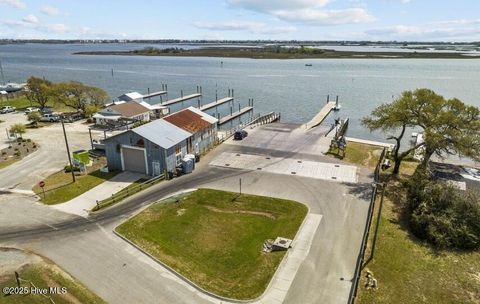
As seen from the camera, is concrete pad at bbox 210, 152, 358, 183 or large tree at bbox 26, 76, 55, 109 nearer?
concrete pad at bbox 210, 152, 358, 183

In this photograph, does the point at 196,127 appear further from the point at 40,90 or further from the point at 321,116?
the point at 40,90

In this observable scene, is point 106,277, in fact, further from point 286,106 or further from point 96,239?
point 286,106

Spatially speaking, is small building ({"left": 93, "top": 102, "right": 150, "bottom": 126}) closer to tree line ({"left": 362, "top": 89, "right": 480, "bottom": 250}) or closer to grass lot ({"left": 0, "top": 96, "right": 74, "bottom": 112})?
grass lot ({"left": 0, "top": 96, "right": 74, "bottom": 112})

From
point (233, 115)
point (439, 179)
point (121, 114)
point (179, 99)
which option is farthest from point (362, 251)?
point (179, 99)

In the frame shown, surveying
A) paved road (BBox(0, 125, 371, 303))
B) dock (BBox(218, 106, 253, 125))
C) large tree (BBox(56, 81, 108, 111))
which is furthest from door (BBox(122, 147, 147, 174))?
large tree (BBox(56, 81, 108, 111))

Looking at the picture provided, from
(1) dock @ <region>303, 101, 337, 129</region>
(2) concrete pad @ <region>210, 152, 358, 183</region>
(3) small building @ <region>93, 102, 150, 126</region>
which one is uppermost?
(3) small building @ <region>93, 102, 150, 126</region>

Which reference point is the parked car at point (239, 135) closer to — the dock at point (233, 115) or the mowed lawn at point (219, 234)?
the mowed lawn at point (219, 234)

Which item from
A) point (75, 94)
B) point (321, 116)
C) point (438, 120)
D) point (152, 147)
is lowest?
point (321, 116)
